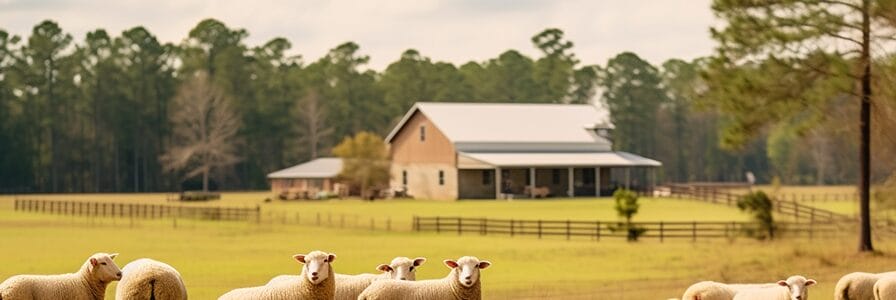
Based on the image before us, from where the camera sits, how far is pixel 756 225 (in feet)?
139

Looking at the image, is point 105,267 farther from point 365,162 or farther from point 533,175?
point 365,162

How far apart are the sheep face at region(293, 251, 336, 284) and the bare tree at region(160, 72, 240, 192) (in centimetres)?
8953

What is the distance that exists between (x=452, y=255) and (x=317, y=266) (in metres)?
21.6

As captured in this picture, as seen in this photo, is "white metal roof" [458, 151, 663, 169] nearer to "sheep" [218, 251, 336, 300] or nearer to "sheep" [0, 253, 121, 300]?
"sheep" [0, 253, 121, 300]

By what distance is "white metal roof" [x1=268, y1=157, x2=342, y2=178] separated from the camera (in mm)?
91000

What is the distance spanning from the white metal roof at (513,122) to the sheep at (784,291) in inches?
2477

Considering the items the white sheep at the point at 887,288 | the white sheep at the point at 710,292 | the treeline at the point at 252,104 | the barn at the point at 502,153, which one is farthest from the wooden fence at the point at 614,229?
the treeline at the point at 252,104

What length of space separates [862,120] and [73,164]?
291ft

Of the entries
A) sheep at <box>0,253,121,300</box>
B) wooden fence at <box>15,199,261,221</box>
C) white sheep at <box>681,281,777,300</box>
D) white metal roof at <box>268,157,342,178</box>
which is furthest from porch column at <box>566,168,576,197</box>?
sheep at <box>0,253,121,300</box>

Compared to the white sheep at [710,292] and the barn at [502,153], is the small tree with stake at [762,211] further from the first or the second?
the barn at [502,153]

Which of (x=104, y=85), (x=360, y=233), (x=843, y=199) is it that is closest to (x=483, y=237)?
(x=360, y=233)

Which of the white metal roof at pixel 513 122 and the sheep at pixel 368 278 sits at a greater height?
the white metal roof at pixel 513 122

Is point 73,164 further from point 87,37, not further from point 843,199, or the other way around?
point 843,199

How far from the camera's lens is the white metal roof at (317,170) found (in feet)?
299
